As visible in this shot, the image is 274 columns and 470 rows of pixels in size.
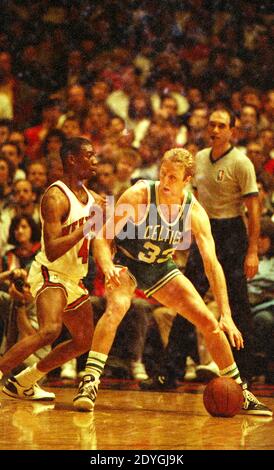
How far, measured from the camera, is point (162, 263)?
666 cm

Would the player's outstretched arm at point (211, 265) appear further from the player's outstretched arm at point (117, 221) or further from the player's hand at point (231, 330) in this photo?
the player's outstretched arm at point (117, 221)

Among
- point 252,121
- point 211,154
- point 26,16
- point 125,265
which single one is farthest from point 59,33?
point 125,265

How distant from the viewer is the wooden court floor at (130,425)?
5.05 metres

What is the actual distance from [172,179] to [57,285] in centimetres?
97

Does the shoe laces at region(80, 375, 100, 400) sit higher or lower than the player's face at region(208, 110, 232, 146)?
lower

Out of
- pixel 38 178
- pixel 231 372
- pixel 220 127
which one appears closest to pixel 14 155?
pixel 38 178

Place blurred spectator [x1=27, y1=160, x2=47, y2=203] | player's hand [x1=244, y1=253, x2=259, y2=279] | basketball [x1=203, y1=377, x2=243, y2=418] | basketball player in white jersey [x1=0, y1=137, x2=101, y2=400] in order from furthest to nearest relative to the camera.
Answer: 1. blurred spectator [x1=27, y1=160, x2=47, y2=203]
2. player's hand [x1=244, y1=253, x2=259, y2=279]
3. basketball player in white jersey [x1=0, y1=137, x2=101, y2=400]
4. basketball [x1=203, y1=377, x2=243, y2=418]

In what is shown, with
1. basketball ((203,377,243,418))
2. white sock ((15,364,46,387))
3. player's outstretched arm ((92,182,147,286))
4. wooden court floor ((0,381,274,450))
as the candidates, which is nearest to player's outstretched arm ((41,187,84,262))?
player's outstretched arm ((92,182,147,286))

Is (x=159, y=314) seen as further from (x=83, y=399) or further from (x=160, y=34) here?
(x=160, y=34)

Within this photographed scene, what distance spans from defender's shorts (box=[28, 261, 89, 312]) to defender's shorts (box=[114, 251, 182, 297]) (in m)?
0.35

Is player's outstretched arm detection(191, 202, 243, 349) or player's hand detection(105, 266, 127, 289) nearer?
player's hand detection(105, 266, 127, 289)

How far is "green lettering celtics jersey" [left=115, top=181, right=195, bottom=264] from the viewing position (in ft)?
21.4

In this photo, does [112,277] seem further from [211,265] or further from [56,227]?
[211,265]

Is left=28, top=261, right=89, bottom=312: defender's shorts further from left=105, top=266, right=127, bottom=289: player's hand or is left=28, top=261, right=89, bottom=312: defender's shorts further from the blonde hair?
the blonde hair
